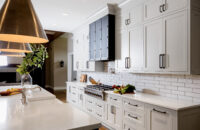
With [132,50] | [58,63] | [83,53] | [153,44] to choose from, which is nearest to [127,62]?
[132,50]

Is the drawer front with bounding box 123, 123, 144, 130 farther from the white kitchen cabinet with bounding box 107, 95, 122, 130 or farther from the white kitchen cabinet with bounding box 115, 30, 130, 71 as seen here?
the white kitchen cabinet with bounding box 115, 30, 130, 71

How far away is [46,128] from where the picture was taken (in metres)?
1.03

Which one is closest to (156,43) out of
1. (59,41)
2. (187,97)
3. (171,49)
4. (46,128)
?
(171,49)

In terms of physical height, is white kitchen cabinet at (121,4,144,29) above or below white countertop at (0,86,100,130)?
above

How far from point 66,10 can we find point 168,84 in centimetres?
290

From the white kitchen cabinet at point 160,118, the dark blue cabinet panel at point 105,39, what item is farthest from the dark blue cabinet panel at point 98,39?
the white kitchen cabinet at point 160,118

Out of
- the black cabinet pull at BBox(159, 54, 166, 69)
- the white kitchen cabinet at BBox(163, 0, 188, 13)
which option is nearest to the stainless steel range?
the black cabinet pull at BBox(159, 54, 166, 69)

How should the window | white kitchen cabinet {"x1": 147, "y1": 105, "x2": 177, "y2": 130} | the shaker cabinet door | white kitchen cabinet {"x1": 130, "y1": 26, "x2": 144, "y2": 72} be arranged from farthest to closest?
the window → the shaker cabinet door → white kitchen cabinet {"x1": 130, "y1": 26, "x2": 144, "y2": 72} → white kitchen cabinet {"x1": 147, "y1": 105, "x2": 177, "y2": 130}

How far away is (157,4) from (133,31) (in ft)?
2.20

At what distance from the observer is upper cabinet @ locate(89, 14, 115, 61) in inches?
139

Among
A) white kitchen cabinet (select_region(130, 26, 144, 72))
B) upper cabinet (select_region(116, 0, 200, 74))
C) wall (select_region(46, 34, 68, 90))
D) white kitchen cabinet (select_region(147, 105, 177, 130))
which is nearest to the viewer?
white kitchen cabinet (select_region(147, 105, 177, 130))

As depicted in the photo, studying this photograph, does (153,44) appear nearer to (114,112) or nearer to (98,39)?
(114,112)

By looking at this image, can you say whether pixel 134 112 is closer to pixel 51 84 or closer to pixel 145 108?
pixel 145 108

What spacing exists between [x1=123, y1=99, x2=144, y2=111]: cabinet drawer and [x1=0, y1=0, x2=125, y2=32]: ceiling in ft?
7.10
